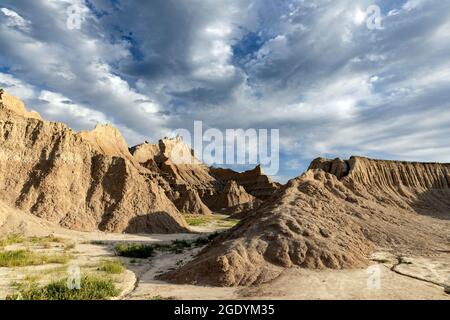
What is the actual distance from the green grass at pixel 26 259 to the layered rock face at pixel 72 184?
37.9 ft

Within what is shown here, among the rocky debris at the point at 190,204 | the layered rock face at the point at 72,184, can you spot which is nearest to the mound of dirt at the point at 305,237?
the layered rock face at the point at 72,184

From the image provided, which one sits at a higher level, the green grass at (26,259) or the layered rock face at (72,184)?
the layered rock face at (72,184)

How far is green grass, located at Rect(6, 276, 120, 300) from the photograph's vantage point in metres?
9.83

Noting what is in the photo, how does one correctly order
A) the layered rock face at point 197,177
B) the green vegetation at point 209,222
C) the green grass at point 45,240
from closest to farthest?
the green grass at point 45,240 < the green vegetation at point 209,222 < the layered rock face at point 197,177

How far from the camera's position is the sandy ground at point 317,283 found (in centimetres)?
1055

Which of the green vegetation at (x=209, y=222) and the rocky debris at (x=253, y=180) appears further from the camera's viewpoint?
the rocky debris at (x=253, y=180)

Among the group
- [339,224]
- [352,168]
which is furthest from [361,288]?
[352,168]

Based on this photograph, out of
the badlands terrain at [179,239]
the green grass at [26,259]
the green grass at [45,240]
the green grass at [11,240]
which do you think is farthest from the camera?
the green grass at [45,240]

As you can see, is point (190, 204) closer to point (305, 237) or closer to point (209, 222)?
point (209, 222)

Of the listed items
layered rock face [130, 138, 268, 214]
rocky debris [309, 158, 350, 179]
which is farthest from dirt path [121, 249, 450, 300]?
layered rock face [130, 138, 268, 214]

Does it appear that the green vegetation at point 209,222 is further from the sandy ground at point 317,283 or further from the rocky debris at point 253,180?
the rocky debris at point 253,180

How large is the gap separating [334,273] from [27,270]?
10817 millimetres
